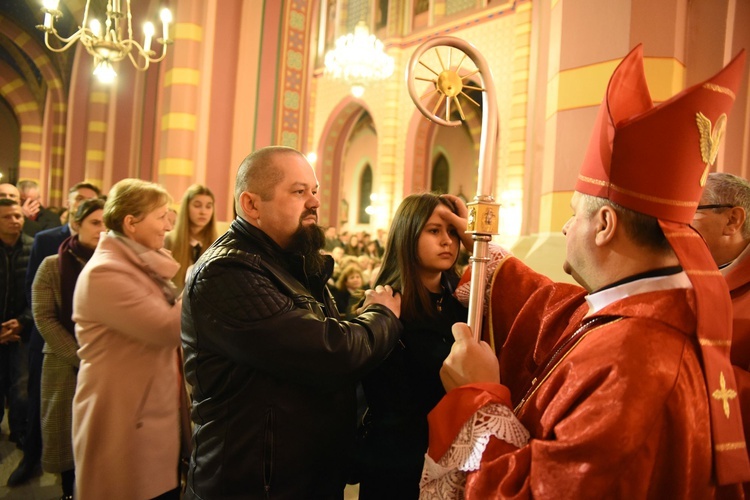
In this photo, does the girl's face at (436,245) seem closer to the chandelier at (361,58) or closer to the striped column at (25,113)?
the chandelier at (361,58)

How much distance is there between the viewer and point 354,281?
15.4ft

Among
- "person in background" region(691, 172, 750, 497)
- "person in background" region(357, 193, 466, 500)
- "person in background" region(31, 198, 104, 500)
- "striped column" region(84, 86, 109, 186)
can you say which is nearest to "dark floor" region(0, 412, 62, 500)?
"person in background" region(31, 198, 104, 500)

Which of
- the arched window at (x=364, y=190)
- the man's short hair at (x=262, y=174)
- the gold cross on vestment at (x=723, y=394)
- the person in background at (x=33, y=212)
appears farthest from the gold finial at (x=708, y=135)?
the arched window at (x=364, y=190)

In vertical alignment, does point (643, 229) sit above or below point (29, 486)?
above

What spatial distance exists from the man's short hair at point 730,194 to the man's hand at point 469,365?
39.8 inches

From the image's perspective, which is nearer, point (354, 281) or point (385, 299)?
point (385, 299)

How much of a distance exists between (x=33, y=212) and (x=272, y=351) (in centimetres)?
453

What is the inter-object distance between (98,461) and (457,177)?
16.6 meters

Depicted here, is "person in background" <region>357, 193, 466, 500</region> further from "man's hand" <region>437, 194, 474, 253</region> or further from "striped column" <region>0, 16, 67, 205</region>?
"striped column" <region>0, 16, 67, 205</region>

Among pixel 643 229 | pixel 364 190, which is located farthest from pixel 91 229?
pixel 364 190

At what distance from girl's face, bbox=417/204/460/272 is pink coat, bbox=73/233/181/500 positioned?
1.12 meters

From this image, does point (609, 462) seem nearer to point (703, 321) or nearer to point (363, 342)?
point (703, 321)

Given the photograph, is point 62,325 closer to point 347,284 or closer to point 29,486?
point 29,486

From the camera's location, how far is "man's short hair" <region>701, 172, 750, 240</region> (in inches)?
63.6
